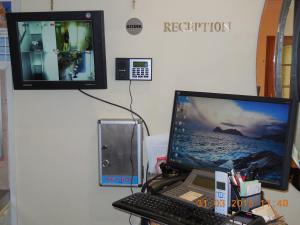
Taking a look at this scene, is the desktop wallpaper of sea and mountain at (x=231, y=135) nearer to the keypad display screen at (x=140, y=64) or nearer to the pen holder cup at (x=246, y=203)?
the pen holder cup at (x=246, y=203)

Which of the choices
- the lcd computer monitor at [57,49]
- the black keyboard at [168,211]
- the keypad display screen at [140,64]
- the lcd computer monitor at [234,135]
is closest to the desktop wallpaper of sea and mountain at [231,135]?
the lcd computer monitor at [234,135]

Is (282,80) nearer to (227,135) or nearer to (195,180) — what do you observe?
(227,135)

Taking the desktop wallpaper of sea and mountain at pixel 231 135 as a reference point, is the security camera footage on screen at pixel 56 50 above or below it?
above

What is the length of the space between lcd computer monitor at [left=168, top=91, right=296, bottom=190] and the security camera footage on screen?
0.57m

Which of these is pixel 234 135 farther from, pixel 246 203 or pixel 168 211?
pixel 168 211

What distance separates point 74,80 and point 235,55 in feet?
2.80

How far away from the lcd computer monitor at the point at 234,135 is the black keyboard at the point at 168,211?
233 millimetres

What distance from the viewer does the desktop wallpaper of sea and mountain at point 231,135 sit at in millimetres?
1289

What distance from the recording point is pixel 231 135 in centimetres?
142

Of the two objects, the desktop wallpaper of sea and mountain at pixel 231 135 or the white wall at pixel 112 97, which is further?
the white wall at pixel 112 97

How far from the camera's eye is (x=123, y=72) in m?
1.84

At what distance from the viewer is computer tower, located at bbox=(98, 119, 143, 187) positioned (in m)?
1.84

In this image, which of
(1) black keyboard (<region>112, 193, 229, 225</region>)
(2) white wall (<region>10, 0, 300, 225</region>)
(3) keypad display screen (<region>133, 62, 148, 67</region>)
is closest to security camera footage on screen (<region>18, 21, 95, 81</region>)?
(2) white wall (<region>10, 0, 300, 225</region>)

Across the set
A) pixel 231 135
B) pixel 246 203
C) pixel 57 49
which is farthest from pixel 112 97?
pixel 246 203
